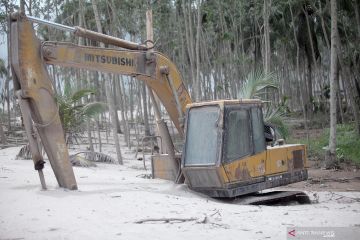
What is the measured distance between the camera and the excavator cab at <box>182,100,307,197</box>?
9852mm

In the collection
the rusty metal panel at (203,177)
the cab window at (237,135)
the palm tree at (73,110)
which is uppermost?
the palm tree at (73,110)

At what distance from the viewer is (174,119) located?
11727 mm

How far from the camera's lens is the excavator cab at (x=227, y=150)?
9.85m

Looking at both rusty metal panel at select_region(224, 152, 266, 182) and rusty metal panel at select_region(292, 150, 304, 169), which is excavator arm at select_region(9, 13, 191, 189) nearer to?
rusty metal panel at select_region(224, 152, 266, 182)

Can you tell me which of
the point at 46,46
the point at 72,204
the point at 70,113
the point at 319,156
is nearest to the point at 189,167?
the point at 72,204

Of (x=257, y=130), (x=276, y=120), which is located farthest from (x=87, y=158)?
(x=257, y=130)

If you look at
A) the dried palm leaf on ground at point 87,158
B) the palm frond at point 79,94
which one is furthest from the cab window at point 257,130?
the dried palm leaf on ground at point 87,158

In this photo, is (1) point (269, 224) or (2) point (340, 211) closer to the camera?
(1) point (269, 224)

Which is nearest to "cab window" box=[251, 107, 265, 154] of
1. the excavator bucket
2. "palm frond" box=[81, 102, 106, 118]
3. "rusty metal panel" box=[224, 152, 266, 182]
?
"rusty metal panel" box=[224, 152, 266, 182]

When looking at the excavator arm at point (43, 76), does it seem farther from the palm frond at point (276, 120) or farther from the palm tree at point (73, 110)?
the palm frond at point (276, 120)

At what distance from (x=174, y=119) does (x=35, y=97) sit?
133 inches

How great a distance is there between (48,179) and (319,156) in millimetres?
12081

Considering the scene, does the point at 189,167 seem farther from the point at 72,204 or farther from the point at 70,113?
the point at 70,113

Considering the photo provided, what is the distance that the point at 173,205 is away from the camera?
877 centimetres
